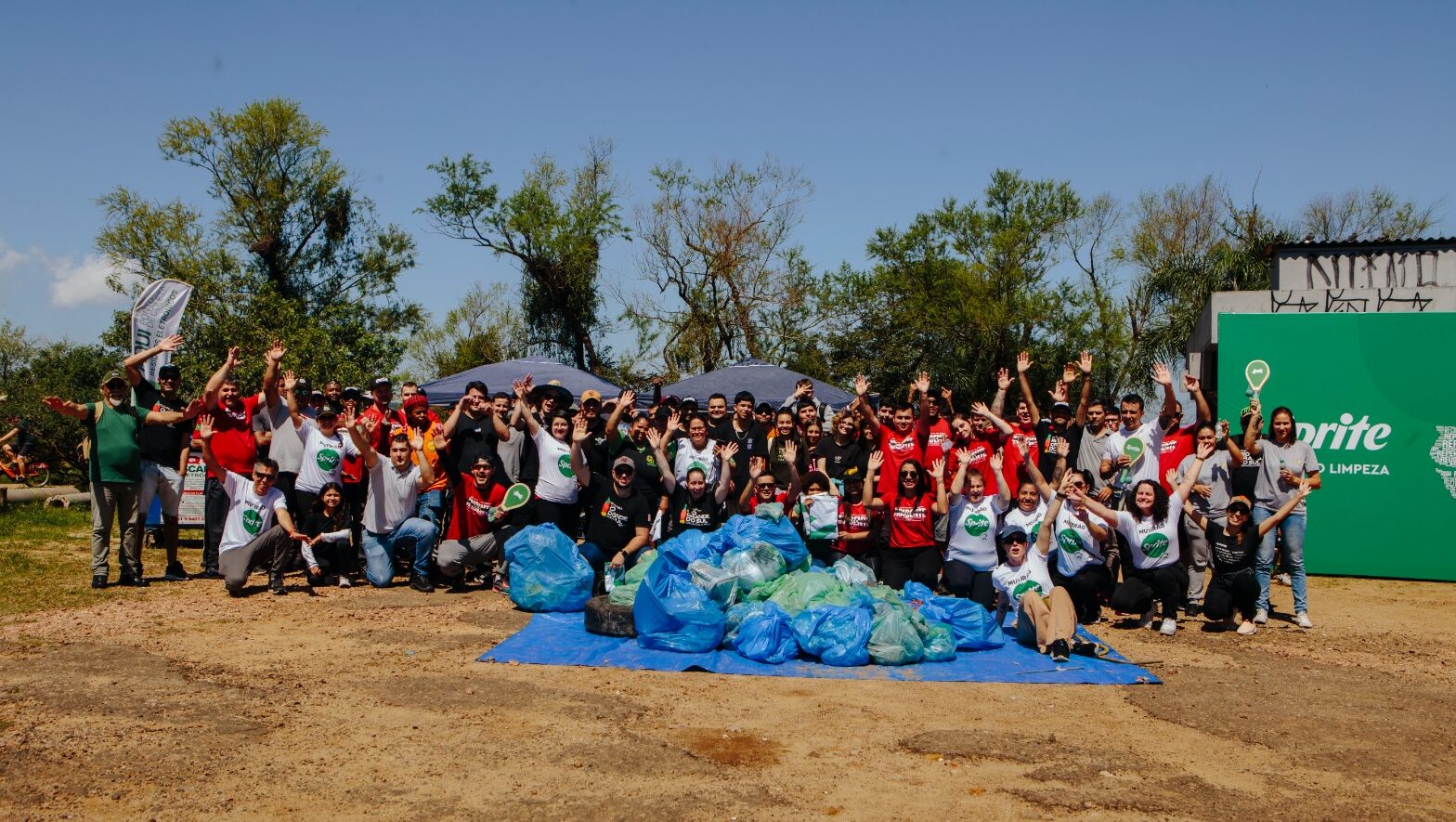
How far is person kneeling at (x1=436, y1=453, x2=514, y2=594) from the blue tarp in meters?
2.13

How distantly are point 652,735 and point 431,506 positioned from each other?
4855 millimetres

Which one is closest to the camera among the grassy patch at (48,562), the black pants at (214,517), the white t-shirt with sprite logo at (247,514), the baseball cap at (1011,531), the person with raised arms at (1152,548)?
the baseball cap at (1011,531)

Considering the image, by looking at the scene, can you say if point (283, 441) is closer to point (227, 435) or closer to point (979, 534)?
point (227, 435)

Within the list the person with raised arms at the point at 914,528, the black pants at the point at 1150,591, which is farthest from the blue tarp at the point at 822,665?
the person with raised arms at the point at 914,528

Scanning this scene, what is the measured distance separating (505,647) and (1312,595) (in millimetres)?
7446

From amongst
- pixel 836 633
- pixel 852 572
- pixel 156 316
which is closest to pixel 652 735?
pixel 836 633

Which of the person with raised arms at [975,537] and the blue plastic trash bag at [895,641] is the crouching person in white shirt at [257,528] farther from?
the person with raised arms at [975,537]

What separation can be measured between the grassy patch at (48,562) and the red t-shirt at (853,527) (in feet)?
18.2

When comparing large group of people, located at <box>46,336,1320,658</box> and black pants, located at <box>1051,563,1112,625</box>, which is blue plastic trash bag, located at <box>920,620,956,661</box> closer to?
large group of people, located at <box>46,336,1320,658</box>

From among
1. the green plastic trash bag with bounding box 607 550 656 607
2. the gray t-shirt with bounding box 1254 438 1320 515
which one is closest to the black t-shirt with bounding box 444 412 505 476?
the green plastic trash bag with bounding box 607 550 656 607

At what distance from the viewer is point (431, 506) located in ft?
31.6

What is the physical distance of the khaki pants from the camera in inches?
283

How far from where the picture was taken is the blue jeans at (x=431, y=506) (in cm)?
959

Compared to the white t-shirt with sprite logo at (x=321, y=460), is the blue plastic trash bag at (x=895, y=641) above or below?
below
